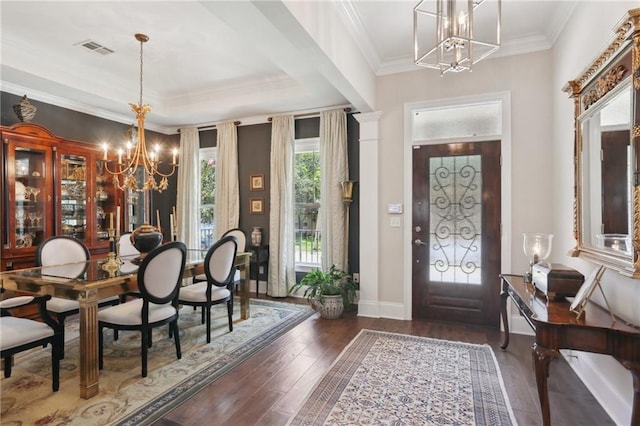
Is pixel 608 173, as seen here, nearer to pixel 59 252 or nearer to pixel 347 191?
pixel 347 191

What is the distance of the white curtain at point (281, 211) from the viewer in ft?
16.3

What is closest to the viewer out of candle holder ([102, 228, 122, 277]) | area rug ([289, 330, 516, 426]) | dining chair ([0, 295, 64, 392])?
area rug ([289, 330, 516, 426])

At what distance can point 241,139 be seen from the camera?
5477 mm

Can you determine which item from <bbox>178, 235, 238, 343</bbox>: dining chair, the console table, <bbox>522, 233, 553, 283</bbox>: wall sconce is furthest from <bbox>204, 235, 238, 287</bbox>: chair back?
<bbox>522, 233, 553, 283</bbox>: wall sconce

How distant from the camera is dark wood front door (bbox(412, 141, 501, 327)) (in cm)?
367

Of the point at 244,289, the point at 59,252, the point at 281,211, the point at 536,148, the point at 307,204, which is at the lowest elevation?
the point at 244,289

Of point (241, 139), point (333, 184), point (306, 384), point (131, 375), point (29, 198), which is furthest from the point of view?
point (241, 139)


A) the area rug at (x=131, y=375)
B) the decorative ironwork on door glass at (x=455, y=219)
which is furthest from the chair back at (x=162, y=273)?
the decorative ironwork on door glass at (x=455, y=219)

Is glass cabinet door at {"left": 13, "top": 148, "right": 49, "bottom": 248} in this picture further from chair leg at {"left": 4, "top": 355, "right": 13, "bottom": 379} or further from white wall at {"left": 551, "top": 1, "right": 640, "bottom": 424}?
white wall at {"left": 551, "top": 1, "right": 640, "bottom": 424}

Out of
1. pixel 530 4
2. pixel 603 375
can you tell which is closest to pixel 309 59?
pixel 530 4

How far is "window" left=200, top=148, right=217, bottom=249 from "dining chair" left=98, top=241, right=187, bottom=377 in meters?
3.04

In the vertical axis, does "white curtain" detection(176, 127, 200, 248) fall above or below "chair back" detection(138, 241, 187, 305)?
above

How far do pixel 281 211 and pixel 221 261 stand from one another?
5.70 ft

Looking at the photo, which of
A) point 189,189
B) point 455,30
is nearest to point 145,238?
point 189,189
